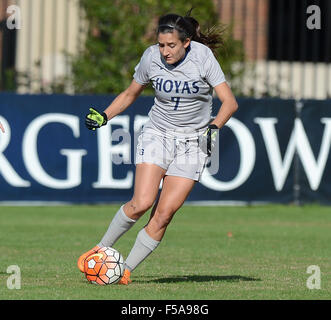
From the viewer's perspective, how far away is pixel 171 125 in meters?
8.47

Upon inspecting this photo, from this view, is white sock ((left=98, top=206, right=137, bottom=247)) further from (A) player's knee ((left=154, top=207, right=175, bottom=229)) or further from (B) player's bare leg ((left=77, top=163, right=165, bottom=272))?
(A) player's knee ((left=154, top=207, right=175, bottom=229))

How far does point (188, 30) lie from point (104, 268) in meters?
2.03

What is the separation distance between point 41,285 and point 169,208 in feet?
3.92

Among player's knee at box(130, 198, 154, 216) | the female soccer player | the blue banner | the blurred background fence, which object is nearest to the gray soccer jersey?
the female soccer player

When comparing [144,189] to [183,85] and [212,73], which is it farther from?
[212,73]

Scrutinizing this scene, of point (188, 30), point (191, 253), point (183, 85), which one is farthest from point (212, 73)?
point (191, 253)

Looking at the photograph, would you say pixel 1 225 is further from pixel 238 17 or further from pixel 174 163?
pixel 238 17

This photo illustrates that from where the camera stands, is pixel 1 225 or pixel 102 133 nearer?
pixel 1 225

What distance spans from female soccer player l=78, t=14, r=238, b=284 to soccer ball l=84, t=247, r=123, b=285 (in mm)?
85

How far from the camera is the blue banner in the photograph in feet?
53.0

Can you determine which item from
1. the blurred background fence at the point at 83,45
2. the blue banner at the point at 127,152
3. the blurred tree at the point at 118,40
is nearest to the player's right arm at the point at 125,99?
the blue banner at the point at 127,152

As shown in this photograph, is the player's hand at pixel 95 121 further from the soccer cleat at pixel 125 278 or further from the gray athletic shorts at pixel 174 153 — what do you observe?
the soccer cleat at pixel 125 278

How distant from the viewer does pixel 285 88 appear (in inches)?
819
